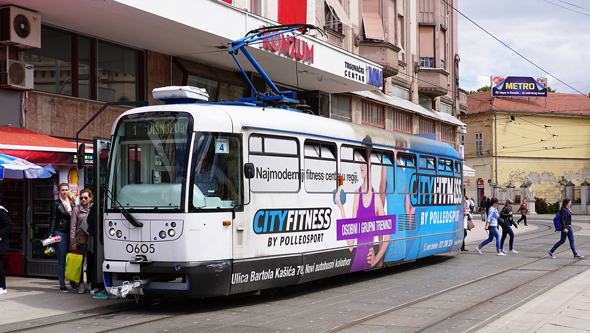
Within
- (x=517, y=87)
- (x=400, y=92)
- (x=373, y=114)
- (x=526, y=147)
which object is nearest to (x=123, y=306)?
(x=373, y=114)

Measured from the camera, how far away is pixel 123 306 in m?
9.89

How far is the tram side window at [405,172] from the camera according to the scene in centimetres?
1388

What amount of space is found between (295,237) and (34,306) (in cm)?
397

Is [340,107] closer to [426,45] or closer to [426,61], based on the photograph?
[426,61]

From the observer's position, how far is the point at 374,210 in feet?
41.8

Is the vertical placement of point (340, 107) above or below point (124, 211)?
above

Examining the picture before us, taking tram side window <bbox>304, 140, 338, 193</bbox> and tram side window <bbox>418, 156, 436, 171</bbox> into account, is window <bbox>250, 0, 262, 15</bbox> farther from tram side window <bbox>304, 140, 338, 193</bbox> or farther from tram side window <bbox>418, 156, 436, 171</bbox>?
tram side window <bbox>304, 140, 338, 193</bbox>

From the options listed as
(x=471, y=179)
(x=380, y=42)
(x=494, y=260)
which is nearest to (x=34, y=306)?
(x=494, y=260)

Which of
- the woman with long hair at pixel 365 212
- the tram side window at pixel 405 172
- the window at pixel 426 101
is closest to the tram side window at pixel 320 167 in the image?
the woman with long hair at pixel 365 212

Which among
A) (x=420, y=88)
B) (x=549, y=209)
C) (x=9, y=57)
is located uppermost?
(x=420, y=88)

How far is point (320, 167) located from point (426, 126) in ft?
84.3

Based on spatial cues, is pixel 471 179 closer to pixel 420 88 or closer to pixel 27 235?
pixel 420 88

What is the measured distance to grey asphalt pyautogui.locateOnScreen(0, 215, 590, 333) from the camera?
25.1 ft

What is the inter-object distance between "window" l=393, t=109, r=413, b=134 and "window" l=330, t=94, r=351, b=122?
466cm
